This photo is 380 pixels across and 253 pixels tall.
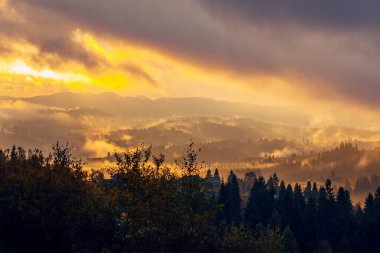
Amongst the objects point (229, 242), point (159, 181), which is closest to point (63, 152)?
point (159, 181)

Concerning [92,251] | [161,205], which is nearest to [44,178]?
[92,251]

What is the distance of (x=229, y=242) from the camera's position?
351 ft

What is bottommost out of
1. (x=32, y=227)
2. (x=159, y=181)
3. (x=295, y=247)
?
(x=295, y=247)

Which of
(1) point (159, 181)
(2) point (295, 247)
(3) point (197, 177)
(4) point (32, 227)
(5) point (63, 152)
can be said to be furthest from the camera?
(2) point (295, 247)

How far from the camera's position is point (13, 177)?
100312 millimetres

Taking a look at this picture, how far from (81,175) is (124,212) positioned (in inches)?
533

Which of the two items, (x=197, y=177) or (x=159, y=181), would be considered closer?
(x=159, y=181)

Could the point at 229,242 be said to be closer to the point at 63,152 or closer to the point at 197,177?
the point at 197,177

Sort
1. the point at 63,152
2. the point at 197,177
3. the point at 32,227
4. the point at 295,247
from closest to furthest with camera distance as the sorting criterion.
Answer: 1. the point at 32,227
2. the point at 197,177
3. the point at 63,152
4. the point at 295,247

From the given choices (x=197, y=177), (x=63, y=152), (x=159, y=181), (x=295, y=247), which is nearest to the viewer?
(x=159, y=181)

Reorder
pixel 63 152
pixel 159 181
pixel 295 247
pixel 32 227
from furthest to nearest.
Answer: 1. pixel 295 247
2. pixel 63 152
3. pixel 159 181
4. pixel 32 227

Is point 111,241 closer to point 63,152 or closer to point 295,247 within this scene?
point 63,152

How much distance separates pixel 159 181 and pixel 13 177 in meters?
26.0

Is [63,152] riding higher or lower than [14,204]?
higher
